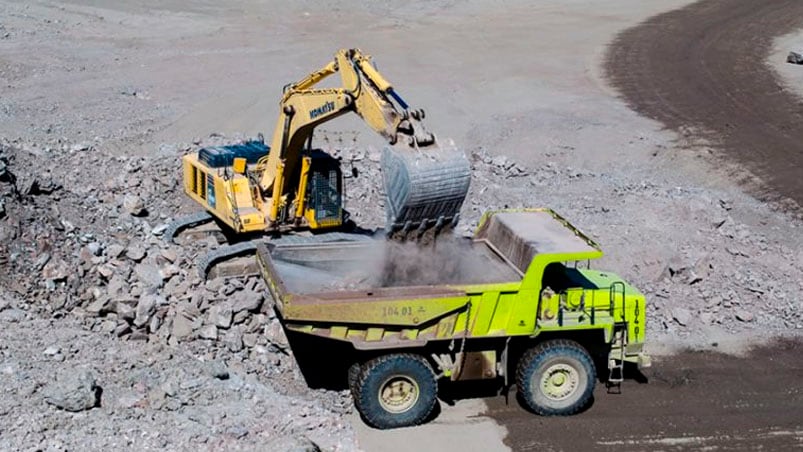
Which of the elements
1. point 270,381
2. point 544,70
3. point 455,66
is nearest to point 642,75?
point 544,70

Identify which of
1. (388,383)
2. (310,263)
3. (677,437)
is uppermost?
(310,263)

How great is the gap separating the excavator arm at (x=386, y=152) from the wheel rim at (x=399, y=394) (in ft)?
5.69

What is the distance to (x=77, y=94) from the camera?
86.1ft

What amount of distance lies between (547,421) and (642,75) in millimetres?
20233

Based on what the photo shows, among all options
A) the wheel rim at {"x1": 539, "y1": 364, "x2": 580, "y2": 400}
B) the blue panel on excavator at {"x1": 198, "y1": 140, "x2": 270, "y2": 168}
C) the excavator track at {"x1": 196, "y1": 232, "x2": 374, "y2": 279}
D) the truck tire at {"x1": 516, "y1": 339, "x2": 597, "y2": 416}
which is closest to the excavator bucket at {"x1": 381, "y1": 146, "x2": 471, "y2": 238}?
the excavator track at {"x1": 196, "y1": 232, "x2": 374, "y2": 279}

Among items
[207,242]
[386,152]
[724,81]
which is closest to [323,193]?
[207,242]

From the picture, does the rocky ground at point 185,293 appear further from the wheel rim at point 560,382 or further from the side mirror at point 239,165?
the wheel rim at point 560,382

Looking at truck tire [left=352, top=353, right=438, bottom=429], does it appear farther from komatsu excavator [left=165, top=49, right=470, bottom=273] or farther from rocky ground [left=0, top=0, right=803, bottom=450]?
komatsu excavator [left=165, top=49, right=470, bottom=273]

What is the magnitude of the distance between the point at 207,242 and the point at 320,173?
2.22m

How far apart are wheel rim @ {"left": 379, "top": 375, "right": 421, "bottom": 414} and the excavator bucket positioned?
1.67 metres

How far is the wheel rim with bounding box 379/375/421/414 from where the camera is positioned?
11.3 m

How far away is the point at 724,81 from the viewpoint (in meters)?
29.5

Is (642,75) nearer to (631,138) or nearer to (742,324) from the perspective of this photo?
(631,138)

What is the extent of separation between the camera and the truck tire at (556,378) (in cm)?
1163
